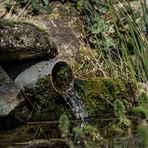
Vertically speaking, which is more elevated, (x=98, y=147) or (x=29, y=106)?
(x=98, y=147)

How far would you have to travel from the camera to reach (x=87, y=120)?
4.00 meters

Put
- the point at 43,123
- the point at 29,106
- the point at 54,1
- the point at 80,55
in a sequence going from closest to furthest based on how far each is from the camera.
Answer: the point at 43,123
the point at 29,106
the point at 80,55
the point at 54,1

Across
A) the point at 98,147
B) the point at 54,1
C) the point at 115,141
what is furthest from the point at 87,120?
the point at 54,1

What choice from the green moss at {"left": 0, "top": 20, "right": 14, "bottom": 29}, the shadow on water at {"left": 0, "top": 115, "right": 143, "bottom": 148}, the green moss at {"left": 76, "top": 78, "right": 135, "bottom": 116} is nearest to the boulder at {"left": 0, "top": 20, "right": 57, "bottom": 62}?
the green moss at {"left": 0, "top": 20, "right": 14, "bottom": 29}

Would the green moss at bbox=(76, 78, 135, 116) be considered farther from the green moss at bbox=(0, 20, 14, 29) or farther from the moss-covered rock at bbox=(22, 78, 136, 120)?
the green moss at bbox=(0, 20, 14, 29)

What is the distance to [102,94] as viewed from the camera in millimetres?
4352

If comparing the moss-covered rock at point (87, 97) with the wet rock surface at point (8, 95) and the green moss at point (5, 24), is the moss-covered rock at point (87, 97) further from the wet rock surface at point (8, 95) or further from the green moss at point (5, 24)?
the green moss at point (5, 24)

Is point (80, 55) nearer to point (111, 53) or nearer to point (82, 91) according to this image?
point (111, 53)

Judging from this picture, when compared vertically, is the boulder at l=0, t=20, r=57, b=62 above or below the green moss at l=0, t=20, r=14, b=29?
below

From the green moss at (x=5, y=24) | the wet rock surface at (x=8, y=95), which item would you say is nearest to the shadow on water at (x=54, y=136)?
the wet rock surface at (x=8, y=95)

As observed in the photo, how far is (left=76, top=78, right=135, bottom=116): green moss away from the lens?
4.29 meters

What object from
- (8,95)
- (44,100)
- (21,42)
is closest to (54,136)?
(8,95)

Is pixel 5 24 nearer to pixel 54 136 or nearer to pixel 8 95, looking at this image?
pixel 8 95

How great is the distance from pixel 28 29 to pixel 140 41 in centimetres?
92
